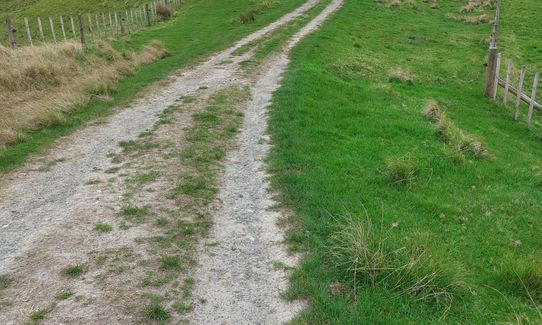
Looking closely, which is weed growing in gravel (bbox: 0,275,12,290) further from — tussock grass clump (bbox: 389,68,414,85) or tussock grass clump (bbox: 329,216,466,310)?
tussock grass clump (bbox: 389,68,414,85)

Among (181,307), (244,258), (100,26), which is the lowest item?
(244,258)

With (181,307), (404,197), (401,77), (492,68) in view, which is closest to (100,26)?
(401,77)

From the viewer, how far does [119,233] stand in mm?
7484

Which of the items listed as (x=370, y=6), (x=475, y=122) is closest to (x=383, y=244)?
(x=475, y=122)

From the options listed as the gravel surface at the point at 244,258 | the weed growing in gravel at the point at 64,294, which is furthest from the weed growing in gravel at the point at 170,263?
the weed growing in gravel at the point at 64,294

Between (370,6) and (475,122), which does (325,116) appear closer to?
(475,122)

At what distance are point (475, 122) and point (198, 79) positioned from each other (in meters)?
10.9

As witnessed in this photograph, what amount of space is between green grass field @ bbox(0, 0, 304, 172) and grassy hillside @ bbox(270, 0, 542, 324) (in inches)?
230

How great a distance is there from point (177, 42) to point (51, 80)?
39.0 feet

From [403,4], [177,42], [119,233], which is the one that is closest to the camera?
[119,233]

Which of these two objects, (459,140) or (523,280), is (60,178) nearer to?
(523,280)

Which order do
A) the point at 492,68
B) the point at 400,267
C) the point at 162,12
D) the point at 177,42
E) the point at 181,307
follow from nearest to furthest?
the point at 181,307 < the point at 400,267 < the point at 492,68 < the point at 177,42 < the point at 162,12

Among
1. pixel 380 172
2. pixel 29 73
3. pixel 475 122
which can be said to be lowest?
pixel 475 122

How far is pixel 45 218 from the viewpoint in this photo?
801cm
